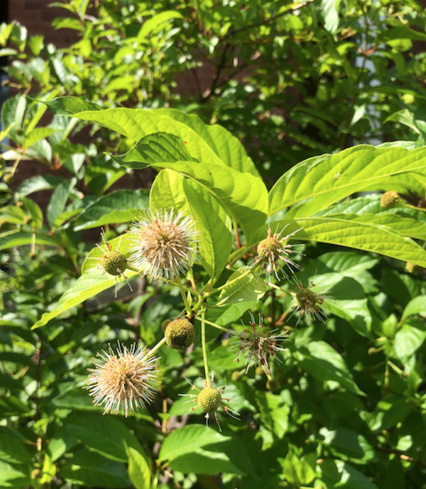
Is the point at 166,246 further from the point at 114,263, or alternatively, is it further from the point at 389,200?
the point at 389,200

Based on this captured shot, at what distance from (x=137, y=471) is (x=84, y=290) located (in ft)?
1.77

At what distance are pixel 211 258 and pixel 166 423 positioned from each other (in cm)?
96

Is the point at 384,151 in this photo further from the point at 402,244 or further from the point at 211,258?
the point at 211,258

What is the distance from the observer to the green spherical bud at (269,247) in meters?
0.83

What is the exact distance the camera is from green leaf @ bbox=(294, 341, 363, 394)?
4.03 feet

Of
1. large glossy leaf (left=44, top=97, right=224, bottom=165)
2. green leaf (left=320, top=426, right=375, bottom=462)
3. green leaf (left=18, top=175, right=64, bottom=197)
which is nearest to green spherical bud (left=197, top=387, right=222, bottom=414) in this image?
large glossy leaf (left=44, top=97, right=224, bottom=165)

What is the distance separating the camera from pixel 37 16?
5.07m

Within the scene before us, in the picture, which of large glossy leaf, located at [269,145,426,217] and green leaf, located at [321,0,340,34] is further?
green leaf, located at [321,0,340,34]

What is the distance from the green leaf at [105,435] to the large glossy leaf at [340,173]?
0.81m

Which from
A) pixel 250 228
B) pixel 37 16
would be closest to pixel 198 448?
pixel 250 228

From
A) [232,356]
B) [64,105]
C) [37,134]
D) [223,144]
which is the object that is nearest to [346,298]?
[232,356]

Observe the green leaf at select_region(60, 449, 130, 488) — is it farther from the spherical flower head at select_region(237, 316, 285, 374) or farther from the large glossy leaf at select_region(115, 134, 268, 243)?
the large glossy leaf at select_region(115, 134, 268, 243)

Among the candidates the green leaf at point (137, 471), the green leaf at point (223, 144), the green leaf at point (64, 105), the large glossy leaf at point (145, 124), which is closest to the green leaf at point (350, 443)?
the green leaf at point (137, 471)

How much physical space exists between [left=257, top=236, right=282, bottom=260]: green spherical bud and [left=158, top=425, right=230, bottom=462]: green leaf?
0.60m
